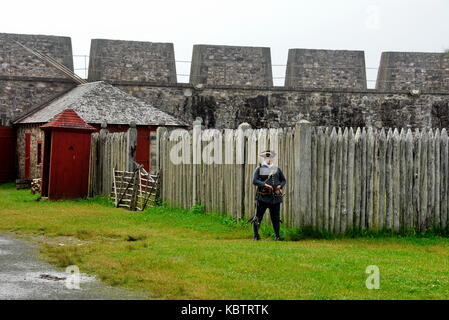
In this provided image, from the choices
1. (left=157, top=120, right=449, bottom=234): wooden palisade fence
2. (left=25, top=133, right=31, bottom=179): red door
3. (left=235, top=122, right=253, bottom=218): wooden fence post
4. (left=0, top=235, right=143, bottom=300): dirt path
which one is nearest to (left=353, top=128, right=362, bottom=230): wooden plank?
(left=157, top=120, right=449, bottom=234): wooden palisade fence

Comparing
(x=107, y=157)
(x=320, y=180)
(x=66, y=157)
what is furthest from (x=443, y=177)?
(x=66, y=157)

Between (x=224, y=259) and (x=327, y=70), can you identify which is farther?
(x=327, y=70)

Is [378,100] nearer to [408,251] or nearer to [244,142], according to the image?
[244,142]

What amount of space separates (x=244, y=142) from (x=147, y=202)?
428cm

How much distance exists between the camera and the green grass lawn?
7.38 m

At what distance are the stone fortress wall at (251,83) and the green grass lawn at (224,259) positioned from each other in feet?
48.7

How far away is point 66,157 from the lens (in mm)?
19125

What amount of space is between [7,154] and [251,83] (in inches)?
391

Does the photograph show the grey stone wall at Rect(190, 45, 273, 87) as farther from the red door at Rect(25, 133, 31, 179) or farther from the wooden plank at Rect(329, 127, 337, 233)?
the wooden plank at Rect(329, 127, 337, 233)

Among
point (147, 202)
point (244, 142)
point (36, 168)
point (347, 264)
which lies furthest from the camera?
point (36, 168)

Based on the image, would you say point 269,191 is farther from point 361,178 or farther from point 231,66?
point 231,66

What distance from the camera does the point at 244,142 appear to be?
43.3ft

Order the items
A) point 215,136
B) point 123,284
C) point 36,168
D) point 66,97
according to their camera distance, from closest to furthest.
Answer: point 123,284 → point 215,136 → point 36,168 → point 66,97
